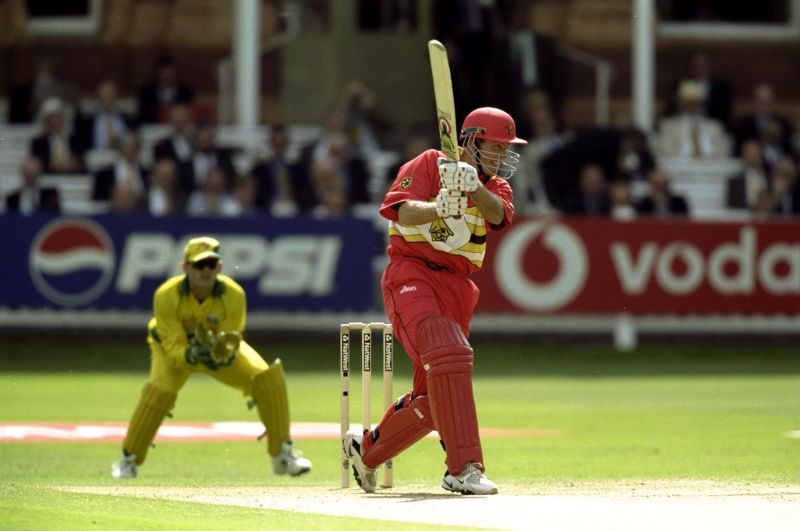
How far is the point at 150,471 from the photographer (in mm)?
11156

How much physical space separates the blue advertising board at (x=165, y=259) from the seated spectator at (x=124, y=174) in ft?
2.35

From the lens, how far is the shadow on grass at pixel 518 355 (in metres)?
18.1

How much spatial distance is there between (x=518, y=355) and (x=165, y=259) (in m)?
4.06

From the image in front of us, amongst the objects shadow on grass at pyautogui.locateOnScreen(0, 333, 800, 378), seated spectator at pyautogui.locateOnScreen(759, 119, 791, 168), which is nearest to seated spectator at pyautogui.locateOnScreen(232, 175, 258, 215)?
shadow on grass at pyautogui.locateOnScreen(0, 333, 800, 378)

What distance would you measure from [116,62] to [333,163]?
7116mm

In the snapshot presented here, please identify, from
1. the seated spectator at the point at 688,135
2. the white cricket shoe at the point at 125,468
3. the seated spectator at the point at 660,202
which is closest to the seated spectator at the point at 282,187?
the seated spectator at the point at 660,202

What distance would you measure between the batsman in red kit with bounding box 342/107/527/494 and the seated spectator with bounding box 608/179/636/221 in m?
10.7

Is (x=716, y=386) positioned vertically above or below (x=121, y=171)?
below

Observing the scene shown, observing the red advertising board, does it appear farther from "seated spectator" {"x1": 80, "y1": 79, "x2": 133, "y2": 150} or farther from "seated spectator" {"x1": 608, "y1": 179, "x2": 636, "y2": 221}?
"seated spectator" {"x1": 80, "y1": 79, "x2": 133, "y2": 150}

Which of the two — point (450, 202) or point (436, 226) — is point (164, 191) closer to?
point (436, 226)

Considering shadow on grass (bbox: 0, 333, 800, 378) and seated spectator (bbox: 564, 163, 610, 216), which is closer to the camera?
shadow on grass (bbox: 0, 333, 800, 378)

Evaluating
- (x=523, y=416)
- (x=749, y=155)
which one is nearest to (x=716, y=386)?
(x=523, y=416)

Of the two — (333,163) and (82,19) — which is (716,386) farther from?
(82,19)

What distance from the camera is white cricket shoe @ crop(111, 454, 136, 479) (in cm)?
1062
